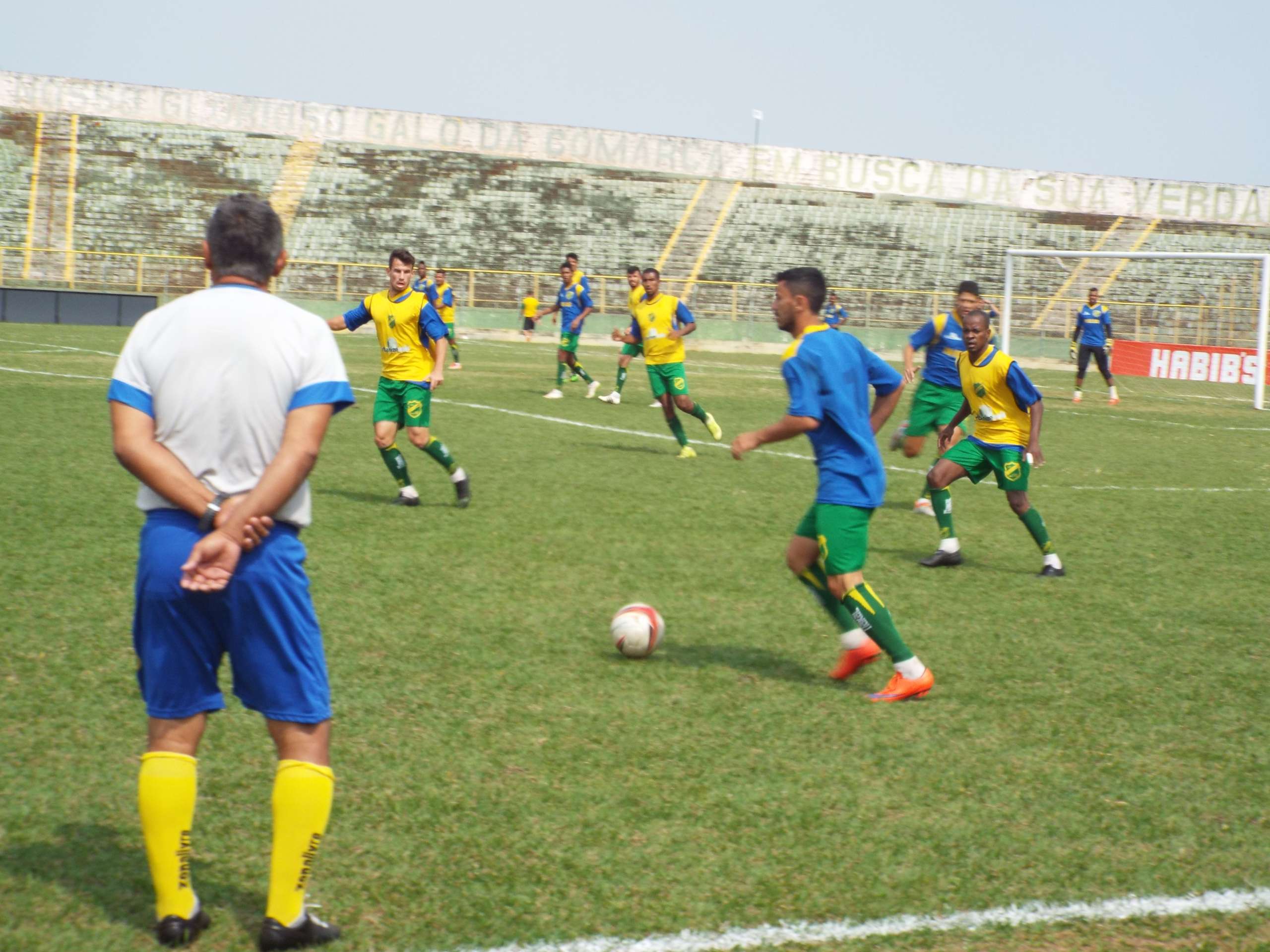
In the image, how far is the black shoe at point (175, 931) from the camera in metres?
3.26

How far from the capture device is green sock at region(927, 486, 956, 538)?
28.9 feet

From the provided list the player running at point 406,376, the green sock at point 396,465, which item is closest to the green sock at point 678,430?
the player running at point 406,376

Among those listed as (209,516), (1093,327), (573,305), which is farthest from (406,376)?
(1093,327)

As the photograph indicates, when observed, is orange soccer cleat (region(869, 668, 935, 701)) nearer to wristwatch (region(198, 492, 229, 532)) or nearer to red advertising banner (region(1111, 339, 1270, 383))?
wristwatch (region(198, 492, 229, 532))

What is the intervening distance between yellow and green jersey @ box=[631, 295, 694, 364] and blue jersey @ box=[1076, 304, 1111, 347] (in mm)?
12205

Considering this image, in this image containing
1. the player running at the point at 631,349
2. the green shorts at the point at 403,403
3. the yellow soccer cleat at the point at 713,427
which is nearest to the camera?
the green shorts at the point at 403,403

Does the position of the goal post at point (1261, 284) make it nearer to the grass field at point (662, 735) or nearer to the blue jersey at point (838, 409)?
the grass field at point (662, 735)

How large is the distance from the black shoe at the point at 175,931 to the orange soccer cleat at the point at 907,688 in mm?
3260

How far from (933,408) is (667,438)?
4.86 meters

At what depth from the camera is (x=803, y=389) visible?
18.2ft

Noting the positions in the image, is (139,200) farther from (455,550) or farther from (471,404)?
(455,550)

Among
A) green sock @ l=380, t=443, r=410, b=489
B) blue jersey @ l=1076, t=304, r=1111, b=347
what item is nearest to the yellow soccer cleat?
green sock @ l=380, t=443, r=410, b=489

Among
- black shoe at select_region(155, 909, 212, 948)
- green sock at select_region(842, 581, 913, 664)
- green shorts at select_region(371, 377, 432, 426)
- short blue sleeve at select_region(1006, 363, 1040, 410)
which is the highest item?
short blue sleeve at select_region(1006, 363, 1040, 410)

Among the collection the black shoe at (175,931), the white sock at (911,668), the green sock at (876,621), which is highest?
the green sock at (876,621)
